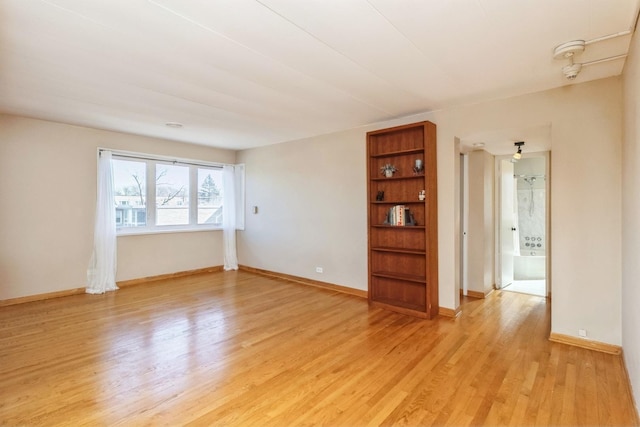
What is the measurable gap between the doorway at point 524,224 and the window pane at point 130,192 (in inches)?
240

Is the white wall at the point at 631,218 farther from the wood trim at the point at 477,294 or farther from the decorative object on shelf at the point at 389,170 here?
the decorative object on shelf at the point at 389,170

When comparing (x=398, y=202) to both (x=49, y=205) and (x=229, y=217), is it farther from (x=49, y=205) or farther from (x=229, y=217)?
(x=49, y=205)

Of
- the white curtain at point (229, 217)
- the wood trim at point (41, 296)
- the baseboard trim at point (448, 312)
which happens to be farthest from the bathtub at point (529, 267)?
the wood trim at point (41, 296)

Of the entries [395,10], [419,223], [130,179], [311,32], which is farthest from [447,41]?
[130,179]

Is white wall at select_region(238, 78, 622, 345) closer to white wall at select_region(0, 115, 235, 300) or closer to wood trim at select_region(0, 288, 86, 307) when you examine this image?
white wall at select_region(0, 115, 235, 300)

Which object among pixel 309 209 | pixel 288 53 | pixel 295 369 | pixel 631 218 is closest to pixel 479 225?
pixel 631 218

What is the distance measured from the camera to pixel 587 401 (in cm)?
212

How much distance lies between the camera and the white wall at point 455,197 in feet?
9.23

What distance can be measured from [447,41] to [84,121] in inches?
188

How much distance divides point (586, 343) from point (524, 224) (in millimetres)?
4423

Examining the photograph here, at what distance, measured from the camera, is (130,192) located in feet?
17.6

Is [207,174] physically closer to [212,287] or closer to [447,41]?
[212,287]

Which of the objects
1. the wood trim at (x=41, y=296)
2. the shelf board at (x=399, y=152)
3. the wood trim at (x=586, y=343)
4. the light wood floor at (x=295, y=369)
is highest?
the shelf board at (x=399, y=152)

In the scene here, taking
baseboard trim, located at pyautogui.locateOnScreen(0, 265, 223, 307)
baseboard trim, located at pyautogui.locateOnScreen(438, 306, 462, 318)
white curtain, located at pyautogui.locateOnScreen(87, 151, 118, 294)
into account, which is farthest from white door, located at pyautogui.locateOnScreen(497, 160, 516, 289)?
white curtain, located at pyautogui.locateOnScreen(87, 151, 118, 294)
